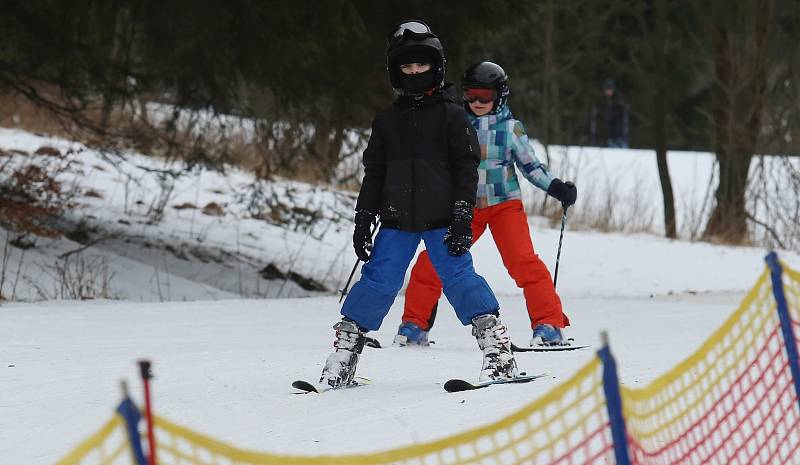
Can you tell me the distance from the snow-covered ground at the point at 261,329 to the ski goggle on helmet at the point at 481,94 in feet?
4.22

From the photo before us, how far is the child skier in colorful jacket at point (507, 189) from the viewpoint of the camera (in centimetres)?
653

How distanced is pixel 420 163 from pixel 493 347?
80 centimetres

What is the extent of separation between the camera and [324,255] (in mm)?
14328

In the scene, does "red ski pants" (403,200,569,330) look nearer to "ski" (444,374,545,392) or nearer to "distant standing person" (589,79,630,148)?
"ski" (444,374,545,392)

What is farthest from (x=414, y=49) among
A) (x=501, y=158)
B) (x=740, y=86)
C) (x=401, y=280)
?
(x=740, y=86)

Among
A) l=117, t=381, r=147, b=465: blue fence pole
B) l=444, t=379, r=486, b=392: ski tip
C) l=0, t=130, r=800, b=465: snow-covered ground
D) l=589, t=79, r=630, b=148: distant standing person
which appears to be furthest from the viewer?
l=589, t=79, r=630, b=148: distant standing person

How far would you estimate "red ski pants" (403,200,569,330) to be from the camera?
6.56m

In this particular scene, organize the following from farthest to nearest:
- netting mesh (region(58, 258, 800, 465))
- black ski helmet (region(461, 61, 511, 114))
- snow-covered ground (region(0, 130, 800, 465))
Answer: black ski helmet (region(461, 61, 511, 114)), snow-covered ground (region(0, 130, 800, 465)), netting mesh (region(58, 258, 800, 465))

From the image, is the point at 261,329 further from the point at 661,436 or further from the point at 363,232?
the point at 661,436

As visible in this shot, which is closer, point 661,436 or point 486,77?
point 661,436

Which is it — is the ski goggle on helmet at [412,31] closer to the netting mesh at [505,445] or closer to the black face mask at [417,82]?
the black face mask at [417,82]

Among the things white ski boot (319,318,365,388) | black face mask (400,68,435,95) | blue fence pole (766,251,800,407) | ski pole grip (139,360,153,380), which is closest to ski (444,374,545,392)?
white ski boot (319,318,365,388)

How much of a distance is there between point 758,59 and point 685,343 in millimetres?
12640

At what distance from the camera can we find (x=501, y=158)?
21.6 feet
